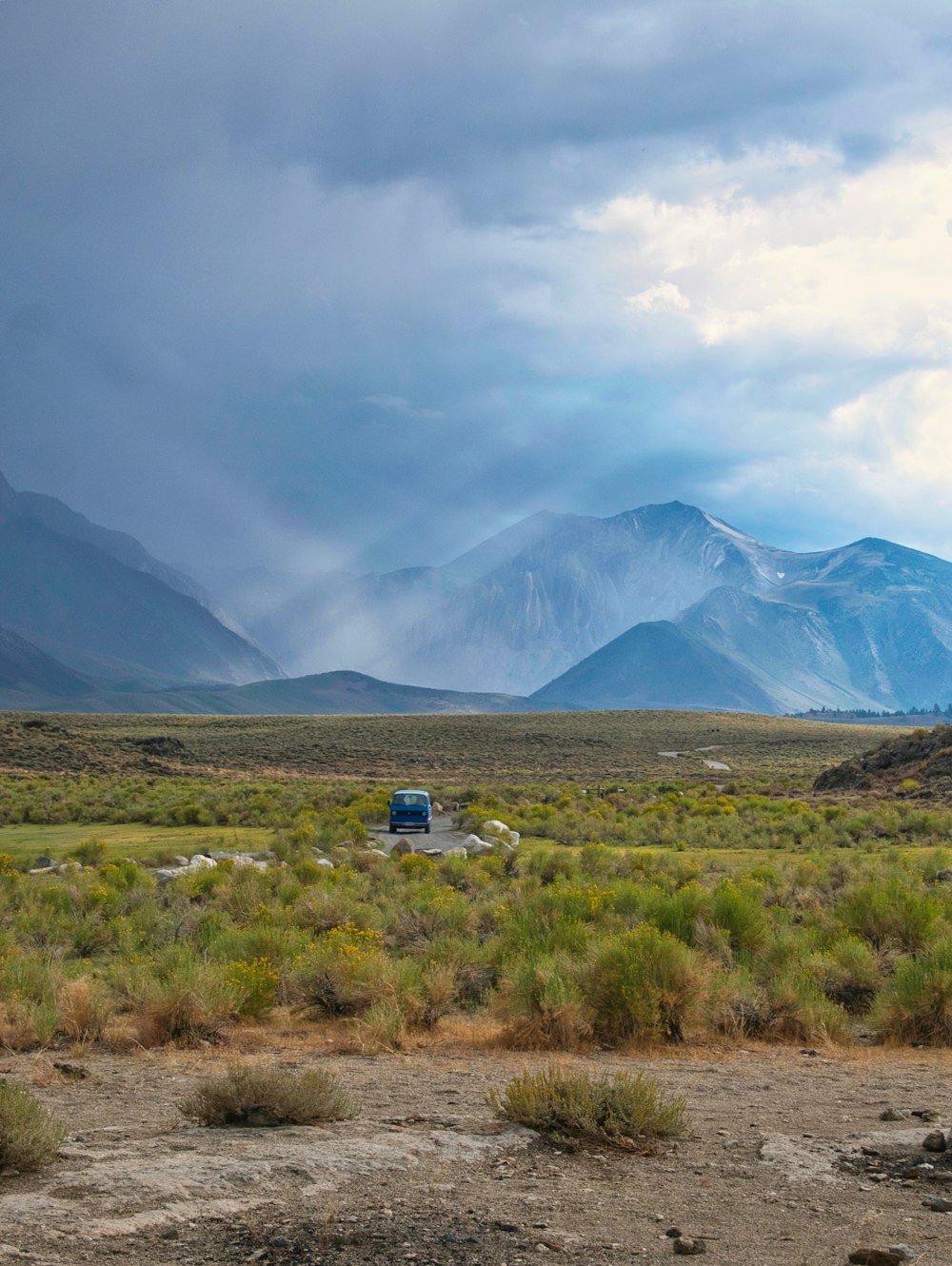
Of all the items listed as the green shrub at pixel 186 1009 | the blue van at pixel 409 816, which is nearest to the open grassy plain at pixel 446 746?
the blue van at pixel 409 816

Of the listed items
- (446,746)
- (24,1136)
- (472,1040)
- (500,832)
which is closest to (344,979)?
(472,1040)

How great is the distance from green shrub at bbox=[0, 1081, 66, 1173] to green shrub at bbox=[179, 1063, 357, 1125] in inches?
49.8

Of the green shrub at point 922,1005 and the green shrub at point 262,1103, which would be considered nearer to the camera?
the green shrub at point 262,1103

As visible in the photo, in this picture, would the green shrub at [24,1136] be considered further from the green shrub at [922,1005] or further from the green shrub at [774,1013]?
the green shrub at [922,1005]

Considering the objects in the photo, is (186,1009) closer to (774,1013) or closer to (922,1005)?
(774,1013)

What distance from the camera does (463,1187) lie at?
6.40m

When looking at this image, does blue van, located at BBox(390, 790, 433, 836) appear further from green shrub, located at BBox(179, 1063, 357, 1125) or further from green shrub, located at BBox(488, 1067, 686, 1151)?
green shrub, located at BBox(488, 1067, 686, 1151)

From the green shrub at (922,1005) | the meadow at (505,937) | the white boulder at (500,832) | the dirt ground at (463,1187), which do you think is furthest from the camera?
the white boulder at (500,832)

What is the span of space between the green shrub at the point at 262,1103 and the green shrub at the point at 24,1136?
1.27 m

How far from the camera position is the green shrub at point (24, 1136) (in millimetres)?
6254

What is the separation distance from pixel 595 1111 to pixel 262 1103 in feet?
8.03

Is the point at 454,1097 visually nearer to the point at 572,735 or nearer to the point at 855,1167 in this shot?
the point at 855,1167

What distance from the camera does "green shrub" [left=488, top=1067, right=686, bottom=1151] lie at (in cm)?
733

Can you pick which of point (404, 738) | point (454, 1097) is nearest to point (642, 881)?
point (454, 1097)
